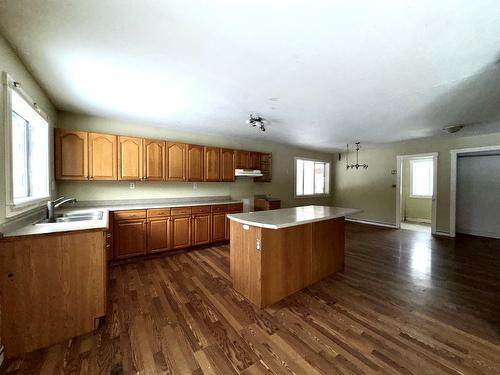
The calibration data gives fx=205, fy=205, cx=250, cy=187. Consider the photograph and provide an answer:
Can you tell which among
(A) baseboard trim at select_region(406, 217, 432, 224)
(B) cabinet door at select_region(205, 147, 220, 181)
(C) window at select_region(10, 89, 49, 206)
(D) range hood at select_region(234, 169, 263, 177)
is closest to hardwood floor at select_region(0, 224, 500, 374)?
(C) window at select_region(10, 89, 49, 206)

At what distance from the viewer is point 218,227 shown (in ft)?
13.8

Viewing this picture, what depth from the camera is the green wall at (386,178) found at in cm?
498

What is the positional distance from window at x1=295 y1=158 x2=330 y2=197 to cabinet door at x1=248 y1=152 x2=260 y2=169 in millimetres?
1838

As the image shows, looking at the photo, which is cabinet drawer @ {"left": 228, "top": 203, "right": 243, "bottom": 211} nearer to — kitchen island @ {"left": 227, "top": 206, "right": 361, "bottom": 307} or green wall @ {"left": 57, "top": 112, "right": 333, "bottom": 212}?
green wall @ {"left": 57, "top": 112, "right": 333, "bottom": 212}

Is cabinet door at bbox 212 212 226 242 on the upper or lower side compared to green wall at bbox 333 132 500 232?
lower

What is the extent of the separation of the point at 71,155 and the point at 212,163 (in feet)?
7.48

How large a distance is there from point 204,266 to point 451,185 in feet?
19.7

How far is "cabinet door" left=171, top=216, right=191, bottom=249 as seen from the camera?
12.0ft

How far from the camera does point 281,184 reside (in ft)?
20.0

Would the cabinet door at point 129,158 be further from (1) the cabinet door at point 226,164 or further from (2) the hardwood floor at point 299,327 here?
(1) the cabinet door at point 226,164

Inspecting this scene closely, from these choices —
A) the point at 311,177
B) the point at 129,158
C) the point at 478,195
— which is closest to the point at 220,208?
the point at 129,158

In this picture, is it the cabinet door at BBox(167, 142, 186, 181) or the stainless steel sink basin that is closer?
the stainless steel sink basin

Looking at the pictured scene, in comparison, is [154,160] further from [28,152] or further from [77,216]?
[28,152]

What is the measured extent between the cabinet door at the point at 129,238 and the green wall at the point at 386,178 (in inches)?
204
